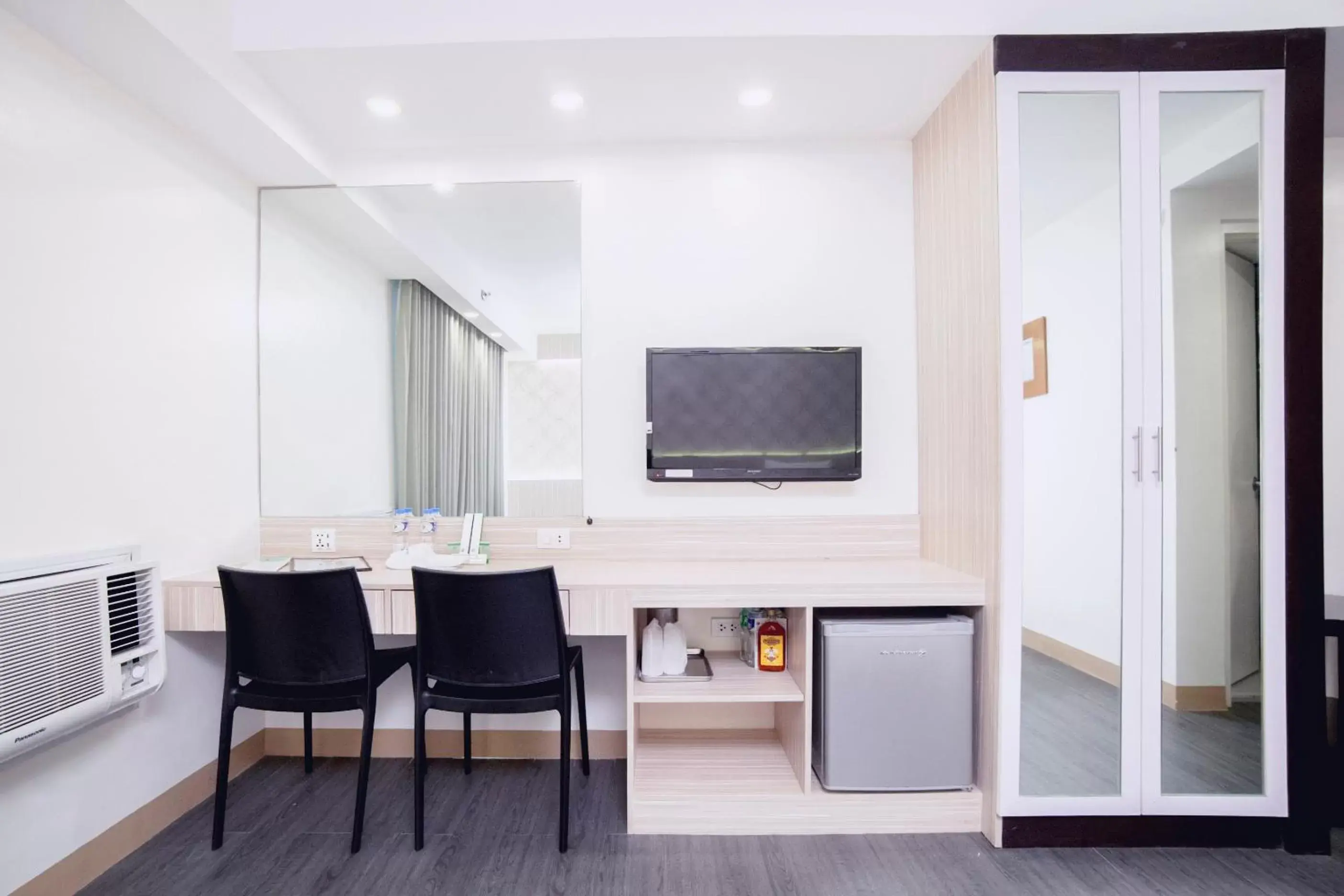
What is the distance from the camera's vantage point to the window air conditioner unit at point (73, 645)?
1.42m

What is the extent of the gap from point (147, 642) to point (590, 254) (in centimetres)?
199

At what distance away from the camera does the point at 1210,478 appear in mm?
1806

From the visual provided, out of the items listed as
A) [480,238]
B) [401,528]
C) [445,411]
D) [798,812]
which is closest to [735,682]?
[798,812]

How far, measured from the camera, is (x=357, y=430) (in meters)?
2.50

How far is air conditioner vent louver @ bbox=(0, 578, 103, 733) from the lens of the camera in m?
1.41

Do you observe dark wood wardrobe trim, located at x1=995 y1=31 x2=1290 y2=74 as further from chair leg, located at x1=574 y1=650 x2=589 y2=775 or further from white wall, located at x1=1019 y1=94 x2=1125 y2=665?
chair leg, located at x1=574 y1=650 x2=589 y2=775

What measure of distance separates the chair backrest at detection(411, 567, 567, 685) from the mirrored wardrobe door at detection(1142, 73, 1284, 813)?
1.80 meters

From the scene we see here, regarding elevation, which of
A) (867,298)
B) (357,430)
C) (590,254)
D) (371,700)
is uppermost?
(590,254)

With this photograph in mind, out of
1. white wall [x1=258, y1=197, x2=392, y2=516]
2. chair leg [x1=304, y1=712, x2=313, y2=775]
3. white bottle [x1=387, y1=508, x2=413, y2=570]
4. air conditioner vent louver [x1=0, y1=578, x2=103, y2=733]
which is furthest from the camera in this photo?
white wall [x1=258, y1=197, x2=392, y2=516]

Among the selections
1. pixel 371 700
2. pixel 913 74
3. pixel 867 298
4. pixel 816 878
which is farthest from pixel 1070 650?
pixel 371 700

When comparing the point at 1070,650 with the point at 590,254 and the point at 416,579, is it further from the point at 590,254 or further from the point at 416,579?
the point at 590,254

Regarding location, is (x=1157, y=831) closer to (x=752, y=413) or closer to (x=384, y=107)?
(x=752, y=413)

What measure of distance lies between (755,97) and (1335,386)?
8.14 feet

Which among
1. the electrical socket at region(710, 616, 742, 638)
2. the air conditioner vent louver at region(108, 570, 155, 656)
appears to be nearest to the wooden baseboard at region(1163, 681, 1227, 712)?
the electrical socket at region(710, 616, 742, 638)
